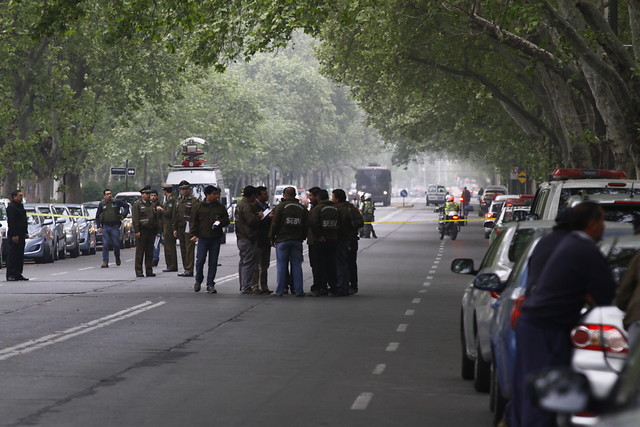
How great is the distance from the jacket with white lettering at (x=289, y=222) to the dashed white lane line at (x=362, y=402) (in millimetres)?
10657

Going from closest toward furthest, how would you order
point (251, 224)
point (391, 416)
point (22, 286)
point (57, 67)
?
point (391, 416), point (251, 224), point (22, 286), point (57, 67)

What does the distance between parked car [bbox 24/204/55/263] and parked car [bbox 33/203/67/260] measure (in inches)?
8.9

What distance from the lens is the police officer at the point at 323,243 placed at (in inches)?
859

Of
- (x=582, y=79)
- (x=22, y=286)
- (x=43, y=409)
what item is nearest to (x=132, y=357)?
(x=43, y=409)

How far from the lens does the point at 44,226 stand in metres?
34.2

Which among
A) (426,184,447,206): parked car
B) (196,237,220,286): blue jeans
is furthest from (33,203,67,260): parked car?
(426,184,447,206): parked car

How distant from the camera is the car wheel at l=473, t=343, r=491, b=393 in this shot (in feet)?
36.2

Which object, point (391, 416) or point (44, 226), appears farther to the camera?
point (44, 226)

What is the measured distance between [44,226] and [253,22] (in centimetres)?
843

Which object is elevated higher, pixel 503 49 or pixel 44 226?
pixel 503 49

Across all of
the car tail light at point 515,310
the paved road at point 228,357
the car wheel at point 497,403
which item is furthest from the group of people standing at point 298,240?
the car tail light at point 515,310

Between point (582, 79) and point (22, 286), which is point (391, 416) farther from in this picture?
point (582, 79)

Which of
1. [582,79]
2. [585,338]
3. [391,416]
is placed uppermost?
[582,79]

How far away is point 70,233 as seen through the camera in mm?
36875
